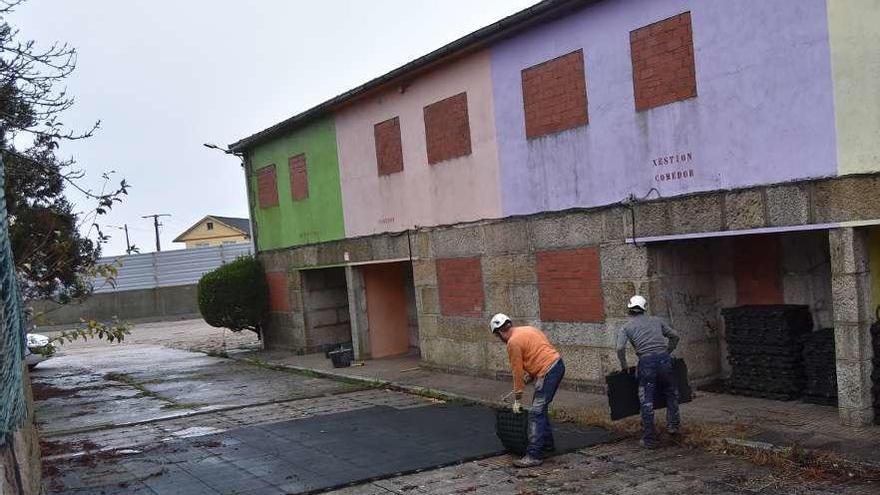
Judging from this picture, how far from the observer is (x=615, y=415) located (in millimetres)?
8922

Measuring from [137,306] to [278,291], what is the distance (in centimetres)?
2256

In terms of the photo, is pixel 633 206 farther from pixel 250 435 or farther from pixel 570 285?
pixel 250 435

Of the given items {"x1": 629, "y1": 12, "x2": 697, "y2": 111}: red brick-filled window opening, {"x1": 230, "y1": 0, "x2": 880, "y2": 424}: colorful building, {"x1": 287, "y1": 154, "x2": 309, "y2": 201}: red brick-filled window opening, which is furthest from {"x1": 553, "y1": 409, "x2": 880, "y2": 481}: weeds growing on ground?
{"x1": 287, "y1": 154, "x2": 309, "y2": 201}: red brick-filled window opening

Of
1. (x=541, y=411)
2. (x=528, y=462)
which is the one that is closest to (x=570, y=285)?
(x=541, y=411)

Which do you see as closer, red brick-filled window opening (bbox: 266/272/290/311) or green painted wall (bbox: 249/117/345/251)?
green painted wall (bbox: 249/117/345/251)

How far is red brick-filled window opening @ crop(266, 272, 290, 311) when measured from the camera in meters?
21.1

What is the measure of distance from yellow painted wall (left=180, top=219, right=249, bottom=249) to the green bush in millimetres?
61810

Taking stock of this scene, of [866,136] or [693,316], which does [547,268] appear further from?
[866,136]

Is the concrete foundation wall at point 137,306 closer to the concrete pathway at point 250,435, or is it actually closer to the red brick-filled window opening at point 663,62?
the concrete pathway at point 250,435

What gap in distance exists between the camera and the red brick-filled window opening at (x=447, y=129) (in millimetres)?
14086

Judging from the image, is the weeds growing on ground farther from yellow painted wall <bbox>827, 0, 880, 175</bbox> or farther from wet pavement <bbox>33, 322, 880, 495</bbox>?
yellow painted wall <bbox>827, 0, 880, 175</bbox>

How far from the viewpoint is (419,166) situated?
15.2 meters

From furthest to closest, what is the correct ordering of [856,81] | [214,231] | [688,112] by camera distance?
[214,231], [688,112], [856,81]

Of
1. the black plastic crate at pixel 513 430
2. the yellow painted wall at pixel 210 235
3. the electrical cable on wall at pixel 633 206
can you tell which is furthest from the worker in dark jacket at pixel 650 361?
the yellow painted wall at pixel 210 235
